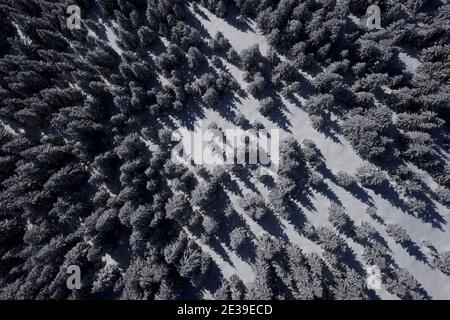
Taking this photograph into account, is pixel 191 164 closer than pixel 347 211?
No

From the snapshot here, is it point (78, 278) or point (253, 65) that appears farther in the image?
point (253, 65)

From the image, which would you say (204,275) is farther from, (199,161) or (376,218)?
(376,218)

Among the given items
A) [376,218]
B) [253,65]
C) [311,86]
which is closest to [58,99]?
[253,65]

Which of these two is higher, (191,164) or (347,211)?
(191,164)

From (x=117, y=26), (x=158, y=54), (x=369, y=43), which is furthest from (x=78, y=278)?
(x=369, y=43)

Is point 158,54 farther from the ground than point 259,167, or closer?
farther from the ground

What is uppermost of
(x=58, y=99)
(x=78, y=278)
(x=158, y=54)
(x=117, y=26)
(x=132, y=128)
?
(x=117, y=26)

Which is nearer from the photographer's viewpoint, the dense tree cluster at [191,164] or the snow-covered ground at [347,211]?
the dense tree cluster at [191,164]

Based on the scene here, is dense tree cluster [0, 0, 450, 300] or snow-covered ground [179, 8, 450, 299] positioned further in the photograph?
snow-covered ground [179, 8, 450, 299]

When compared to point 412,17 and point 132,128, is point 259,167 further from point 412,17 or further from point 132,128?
point 412,17
